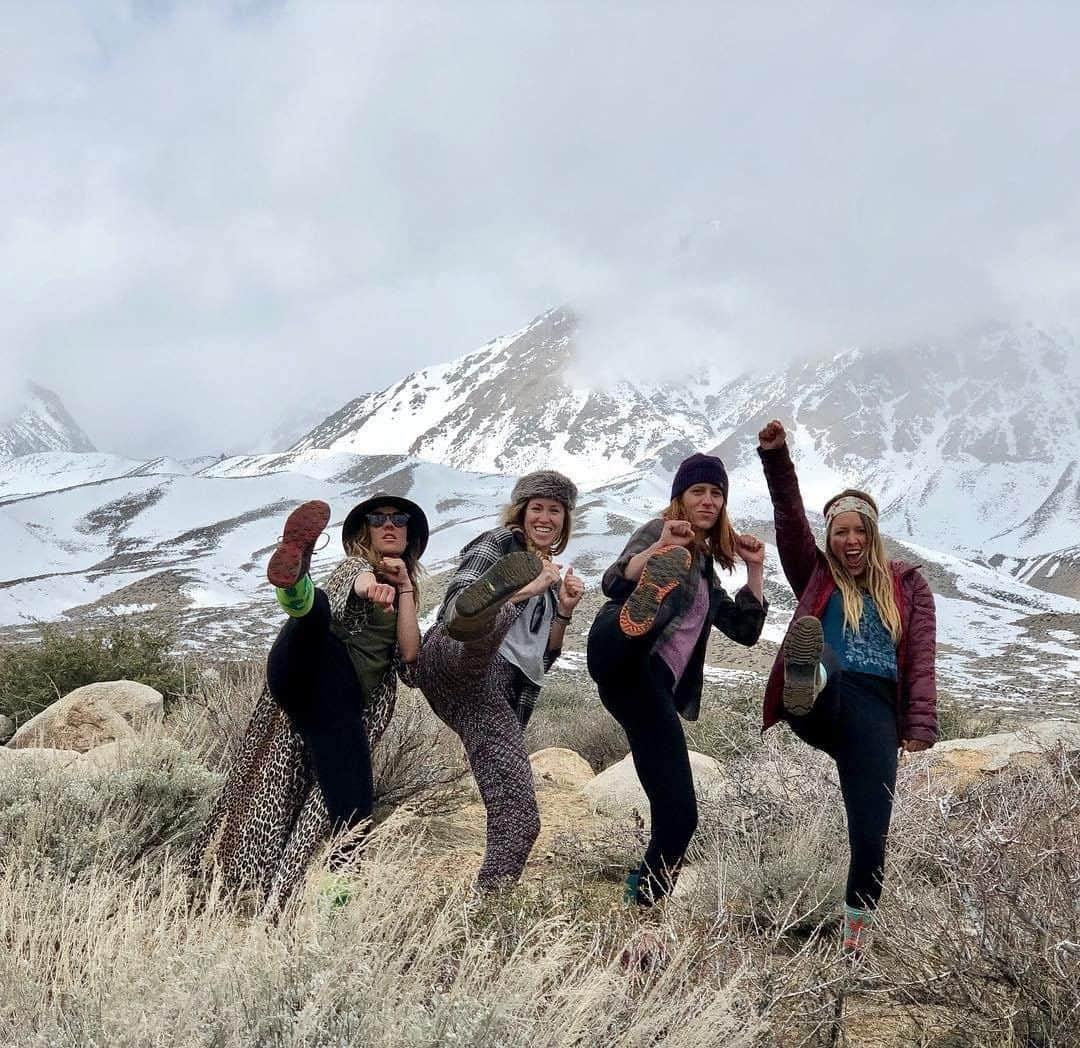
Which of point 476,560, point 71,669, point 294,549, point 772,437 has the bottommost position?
point 71,669

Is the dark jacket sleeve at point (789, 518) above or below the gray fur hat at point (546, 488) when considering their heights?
below

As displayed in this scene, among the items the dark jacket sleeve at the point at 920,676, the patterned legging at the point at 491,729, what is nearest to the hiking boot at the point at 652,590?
the patterned legging at the point at 491,729

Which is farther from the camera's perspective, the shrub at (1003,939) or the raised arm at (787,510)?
the raised arm at (787,510)

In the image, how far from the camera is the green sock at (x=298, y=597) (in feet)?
8.75

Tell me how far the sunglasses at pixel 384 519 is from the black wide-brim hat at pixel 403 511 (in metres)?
0.02

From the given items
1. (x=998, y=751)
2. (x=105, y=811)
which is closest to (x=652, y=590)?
(x=105, y=811)

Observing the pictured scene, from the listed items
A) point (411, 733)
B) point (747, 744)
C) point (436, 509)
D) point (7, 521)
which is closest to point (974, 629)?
point (747, 744)

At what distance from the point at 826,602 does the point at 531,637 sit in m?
0.99

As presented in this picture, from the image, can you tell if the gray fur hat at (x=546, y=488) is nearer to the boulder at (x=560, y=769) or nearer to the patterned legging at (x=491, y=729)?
the patterned legging at (x=491, y=729)

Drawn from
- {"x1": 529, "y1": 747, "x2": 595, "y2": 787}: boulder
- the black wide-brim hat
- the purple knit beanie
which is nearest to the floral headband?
the purple knit beanie

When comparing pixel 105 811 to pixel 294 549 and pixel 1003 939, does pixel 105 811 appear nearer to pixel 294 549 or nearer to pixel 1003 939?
pixel 294 549

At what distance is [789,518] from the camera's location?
3043mm

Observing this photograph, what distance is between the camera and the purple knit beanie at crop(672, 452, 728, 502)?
3.25m

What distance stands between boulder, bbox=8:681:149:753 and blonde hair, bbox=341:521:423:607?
3260 mm
